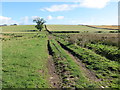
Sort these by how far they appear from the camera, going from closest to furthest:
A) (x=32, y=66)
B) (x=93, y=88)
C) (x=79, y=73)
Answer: (x=93, y=88)
(x=79, y=73)
(x=32, y=66)

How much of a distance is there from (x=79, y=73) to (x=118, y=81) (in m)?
2.94

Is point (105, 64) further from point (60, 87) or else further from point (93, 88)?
point (60, 87)

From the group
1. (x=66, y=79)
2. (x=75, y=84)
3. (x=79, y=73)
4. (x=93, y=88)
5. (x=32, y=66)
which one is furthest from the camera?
(x=32, y=66)

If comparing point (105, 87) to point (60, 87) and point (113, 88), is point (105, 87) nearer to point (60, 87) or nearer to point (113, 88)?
point (113, 88)

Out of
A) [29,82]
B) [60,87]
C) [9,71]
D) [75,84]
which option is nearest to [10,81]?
[29,82]

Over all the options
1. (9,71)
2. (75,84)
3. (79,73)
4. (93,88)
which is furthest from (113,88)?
(9,71)

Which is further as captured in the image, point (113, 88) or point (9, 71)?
point (9, 71)

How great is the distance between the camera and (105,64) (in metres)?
13.8

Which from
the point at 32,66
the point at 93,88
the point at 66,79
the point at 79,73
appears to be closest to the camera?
the point at 93,88

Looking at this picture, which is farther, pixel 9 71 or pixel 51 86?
pixel 9 71

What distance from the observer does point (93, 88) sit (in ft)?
29.3

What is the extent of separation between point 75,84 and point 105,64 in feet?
17.9

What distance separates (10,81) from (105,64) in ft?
28.8

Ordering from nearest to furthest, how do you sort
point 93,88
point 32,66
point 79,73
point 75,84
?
point 93,88 < point 75,84 < point 79,73 < point 32,66
